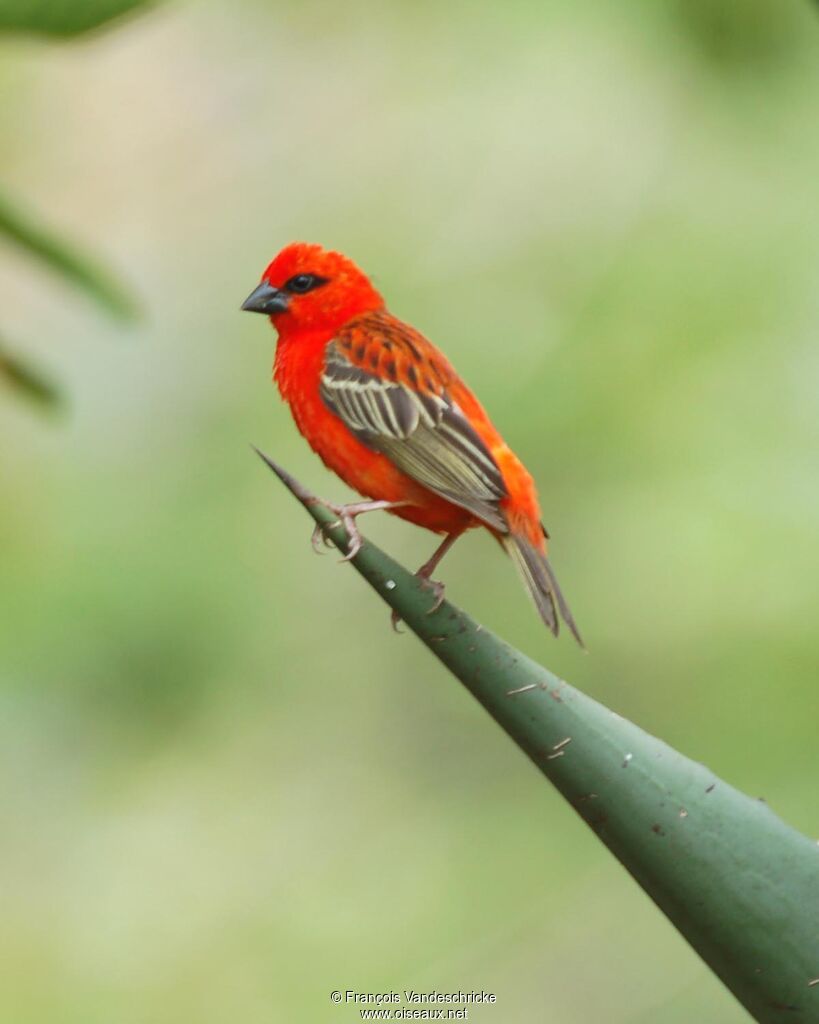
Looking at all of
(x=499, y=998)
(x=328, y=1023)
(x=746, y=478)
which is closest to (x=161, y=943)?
(x=328, y=1023)

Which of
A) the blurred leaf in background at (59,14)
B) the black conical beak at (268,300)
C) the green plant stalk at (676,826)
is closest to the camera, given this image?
the blurred leaf in background at (59,14)

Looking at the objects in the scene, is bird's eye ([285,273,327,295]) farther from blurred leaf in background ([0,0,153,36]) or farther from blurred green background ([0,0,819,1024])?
blurred leaf in background ([0,0,153,36])

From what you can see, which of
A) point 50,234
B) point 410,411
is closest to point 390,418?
point 410,411

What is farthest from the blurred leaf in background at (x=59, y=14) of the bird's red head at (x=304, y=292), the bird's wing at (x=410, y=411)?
the bird's red head at (x=304, y=292)

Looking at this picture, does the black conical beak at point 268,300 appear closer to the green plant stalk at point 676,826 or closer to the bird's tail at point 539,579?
the bird's tail at point 539,579

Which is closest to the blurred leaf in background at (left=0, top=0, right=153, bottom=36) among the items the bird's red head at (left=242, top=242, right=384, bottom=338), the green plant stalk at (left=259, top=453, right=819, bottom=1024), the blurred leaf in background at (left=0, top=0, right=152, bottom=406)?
the blurred leaf in background at (left=0, top=0, right=152, bottom=406)

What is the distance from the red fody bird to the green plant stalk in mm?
680

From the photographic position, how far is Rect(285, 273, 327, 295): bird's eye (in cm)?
377

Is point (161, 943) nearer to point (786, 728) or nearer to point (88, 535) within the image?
point (88, 535)

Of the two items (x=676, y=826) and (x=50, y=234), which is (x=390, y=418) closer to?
(x=50, y=234)

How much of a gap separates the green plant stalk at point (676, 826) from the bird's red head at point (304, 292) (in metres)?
2.02

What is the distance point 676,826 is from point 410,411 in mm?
1733

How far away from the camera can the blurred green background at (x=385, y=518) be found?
5.42 meters

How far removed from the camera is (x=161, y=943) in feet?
18.5
